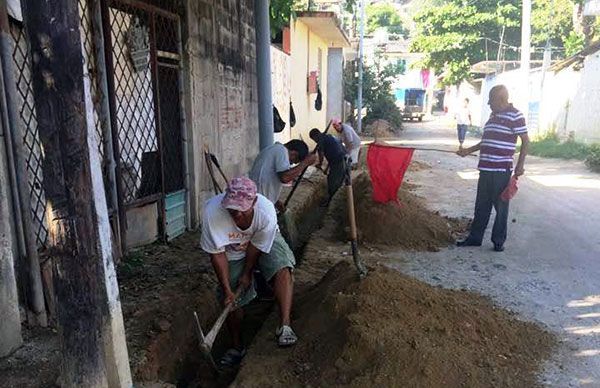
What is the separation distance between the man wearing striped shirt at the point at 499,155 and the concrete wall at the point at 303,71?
838 cm

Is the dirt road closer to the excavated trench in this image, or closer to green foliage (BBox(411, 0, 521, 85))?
the excavated trench

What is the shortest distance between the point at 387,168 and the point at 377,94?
22092 millimetres

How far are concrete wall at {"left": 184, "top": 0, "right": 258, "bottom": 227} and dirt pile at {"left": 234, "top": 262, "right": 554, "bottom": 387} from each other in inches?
121

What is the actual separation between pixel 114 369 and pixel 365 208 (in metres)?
4.29

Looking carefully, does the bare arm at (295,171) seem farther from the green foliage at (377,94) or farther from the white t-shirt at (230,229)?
the green foliage at (377,94)

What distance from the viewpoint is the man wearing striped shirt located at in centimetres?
539

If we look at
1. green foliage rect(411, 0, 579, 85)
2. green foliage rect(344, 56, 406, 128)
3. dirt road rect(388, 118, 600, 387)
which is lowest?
dirt road rect(388, 118, 600, 387)

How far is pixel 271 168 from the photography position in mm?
4758

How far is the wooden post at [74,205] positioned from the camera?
7.02 feet

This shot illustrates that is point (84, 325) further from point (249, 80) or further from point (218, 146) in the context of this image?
point (249, 80)

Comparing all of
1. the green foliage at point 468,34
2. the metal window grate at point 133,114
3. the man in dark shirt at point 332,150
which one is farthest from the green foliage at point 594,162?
the green foliage at point 468,34

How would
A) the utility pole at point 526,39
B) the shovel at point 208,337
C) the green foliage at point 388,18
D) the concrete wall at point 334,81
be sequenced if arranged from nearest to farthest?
the shovel at point 208,337, the utility pole at point 526,39, the concrete wall at point 334,81, the green foliage at point 388,18

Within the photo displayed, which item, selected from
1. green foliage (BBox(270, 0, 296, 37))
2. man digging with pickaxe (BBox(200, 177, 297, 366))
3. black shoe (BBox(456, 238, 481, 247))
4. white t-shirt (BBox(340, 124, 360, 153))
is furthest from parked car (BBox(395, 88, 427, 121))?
man digging with pickaxe (BBox(200, 177, 297, 366))

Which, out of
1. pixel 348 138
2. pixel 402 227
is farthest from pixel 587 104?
pixel 402 227
